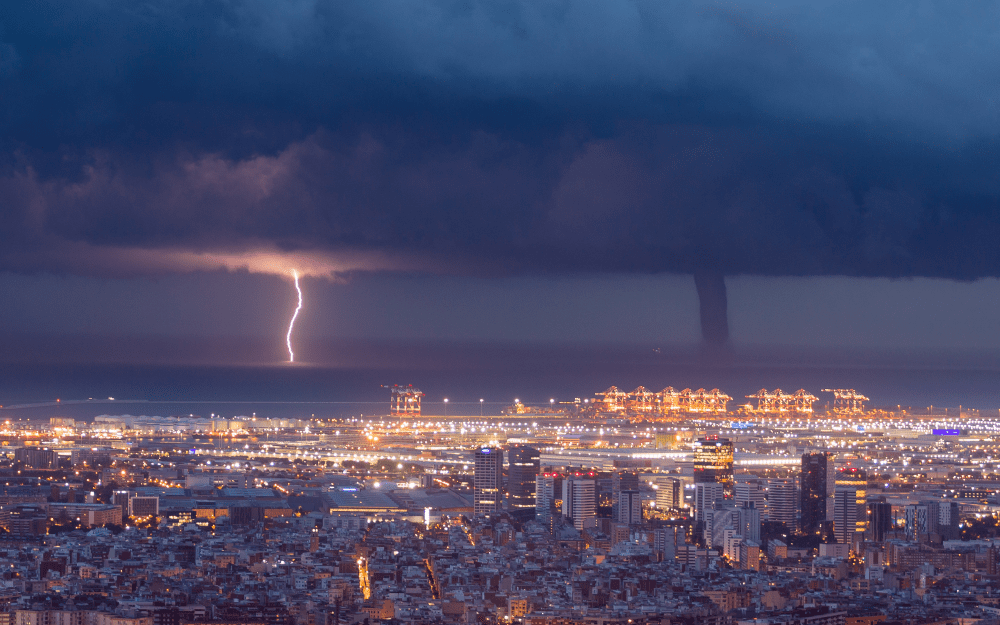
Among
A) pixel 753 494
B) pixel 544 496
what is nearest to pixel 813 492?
pixel 753 494

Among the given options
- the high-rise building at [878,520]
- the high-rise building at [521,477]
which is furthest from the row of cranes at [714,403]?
the high-rise building at [878,520]

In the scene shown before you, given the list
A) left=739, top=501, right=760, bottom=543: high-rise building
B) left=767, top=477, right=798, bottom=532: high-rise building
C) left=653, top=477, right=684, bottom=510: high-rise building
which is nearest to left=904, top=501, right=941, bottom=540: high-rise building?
left=767, top=477, right=798, bottom=532: high-rise building

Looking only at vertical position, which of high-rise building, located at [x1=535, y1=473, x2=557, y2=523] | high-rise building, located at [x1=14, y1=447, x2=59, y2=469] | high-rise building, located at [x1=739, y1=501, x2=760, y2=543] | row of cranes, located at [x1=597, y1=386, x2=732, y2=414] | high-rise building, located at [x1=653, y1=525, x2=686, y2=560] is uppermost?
row of cranes, located at [x1=597, y1=386, x2=732, y2=414]

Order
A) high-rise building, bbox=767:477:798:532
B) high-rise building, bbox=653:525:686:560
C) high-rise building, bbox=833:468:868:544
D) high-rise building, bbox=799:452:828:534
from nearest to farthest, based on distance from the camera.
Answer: high-rise building, bbox=653:525:686:560
high-rise building, bbox=833:468:868:544
high-rise building, bbox=799:452:828:534
high-rise building, bbox=767:477:798:532

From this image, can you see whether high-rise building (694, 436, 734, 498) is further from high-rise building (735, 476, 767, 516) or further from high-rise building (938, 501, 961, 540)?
high-rise building (938, 501, 961, 540)

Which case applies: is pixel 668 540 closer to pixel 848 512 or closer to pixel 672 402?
pixel 848 512

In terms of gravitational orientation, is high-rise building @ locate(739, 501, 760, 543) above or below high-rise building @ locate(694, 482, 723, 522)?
below

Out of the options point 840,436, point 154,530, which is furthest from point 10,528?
point 840,436
